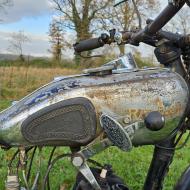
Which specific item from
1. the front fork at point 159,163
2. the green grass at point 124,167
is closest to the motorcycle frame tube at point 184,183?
the front fork at point 159,163

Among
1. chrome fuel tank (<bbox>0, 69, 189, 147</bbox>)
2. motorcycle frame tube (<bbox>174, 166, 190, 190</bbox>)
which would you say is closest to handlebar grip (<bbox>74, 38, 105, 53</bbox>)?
chrome fuel tank (<bbox>0, 69, 189, 147</bbox>)

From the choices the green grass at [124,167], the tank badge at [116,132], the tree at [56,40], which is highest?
the tree at [56,40]

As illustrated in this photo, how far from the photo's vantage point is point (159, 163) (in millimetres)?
2662

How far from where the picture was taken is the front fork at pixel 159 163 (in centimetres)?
263

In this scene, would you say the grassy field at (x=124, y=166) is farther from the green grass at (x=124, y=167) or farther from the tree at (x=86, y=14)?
the tree at (x=86, y=14)

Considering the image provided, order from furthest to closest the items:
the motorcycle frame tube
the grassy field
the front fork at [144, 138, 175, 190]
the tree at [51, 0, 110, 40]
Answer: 1. the tree at [51, 0, 110, 40]
2. the grassy field
3. the front fork at [144, 138, 175, 190]
4. the motorcycle frame tube

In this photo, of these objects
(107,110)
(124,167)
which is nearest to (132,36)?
(107,110)

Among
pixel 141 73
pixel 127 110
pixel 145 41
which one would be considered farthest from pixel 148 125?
pixel 145 41

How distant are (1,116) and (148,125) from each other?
67 centimetres

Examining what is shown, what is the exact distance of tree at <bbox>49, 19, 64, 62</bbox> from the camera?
2802 centimetres

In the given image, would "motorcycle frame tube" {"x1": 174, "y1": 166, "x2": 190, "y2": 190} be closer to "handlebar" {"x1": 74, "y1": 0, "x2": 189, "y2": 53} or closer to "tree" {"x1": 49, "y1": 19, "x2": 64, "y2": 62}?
"handlebar" {"x1": 74, "y1": 0, "x2": 189, "y2": 53}

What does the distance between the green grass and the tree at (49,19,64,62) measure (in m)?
21.6

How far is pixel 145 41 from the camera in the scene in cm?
245

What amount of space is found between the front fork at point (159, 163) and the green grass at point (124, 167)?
1698 mm
